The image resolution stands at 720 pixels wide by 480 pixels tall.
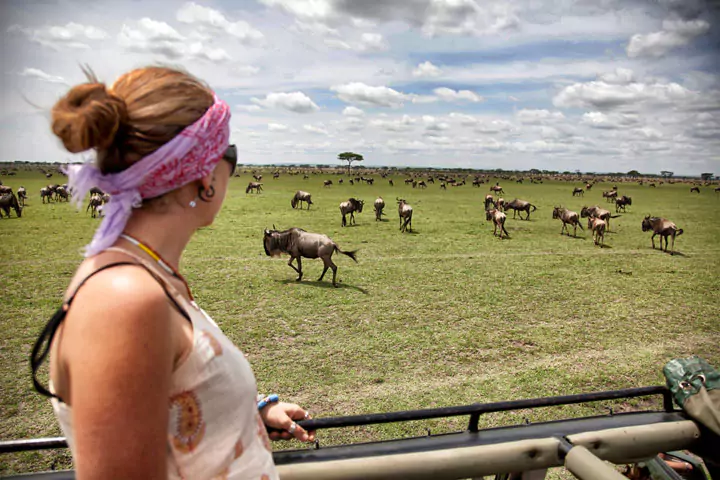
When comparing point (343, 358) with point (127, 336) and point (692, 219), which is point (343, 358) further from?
point (692, 219)

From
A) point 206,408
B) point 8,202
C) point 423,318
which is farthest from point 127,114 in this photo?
point 8,202

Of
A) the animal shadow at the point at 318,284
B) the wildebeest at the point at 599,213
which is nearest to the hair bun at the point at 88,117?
the animal shadow at the point at 318,284

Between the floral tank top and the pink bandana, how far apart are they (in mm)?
128

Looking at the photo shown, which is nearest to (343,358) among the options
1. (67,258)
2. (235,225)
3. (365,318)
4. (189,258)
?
(365,318)

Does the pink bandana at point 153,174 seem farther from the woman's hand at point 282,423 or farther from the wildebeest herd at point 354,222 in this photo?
the woman's hand at point 282,423

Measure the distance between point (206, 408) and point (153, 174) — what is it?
0.55 m

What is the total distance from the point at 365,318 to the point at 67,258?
10.3 meters

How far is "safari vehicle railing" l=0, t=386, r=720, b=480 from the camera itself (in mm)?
1613

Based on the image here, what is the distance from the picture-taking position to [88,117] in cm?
89

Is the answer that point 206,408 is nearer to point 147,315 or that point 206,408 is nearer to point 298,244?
point 147,315

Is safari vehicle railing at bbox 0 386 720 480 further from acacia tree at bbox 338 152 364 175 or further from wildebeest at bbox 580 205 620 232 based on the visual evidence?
acacia tree at bbox 338 152 364 175

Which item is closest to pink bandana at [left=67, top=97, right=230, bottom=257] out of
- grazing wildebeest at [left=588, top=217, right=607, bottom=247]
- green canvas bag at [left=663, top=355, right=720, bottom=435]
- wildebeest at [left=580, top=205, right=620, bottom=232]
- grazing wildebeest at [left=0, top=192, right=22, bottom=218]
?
green canvas bag at [left=663, top=355, right=720, bottom=435]

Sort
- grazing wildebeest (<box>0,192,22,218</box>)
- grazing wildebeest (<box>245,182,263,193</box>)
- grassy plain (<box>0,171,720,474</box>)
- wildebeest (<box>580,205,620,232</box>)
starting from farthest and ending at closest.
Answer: grazing wildebeest (<box>245,182,263,193</box>) → grazing wildebeest (<box>0,192,22,218</box>) → wildebeest (<box>580,205,620,232</box>) → grassy plain (<box>0,171,720,474</box>)

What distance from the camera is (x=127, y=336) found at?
77 cm
